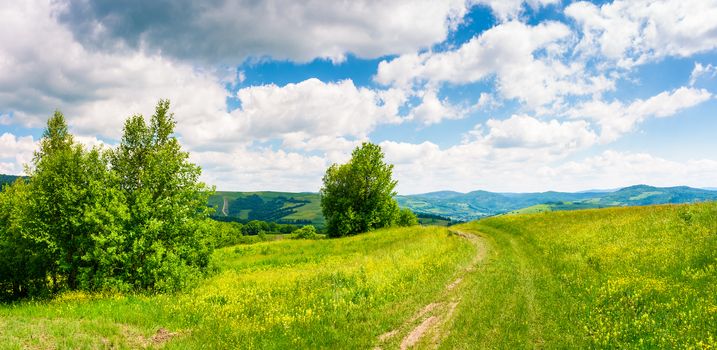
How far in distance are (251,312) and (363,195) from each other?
47.9 m

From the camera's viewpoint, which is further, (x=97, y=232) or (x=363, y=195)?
(x=363, y=195)

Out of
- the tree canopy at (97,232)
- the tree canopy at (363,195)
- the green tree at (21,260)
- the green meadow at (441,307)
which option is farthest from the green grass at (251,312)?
the tree canopy at (363,195)

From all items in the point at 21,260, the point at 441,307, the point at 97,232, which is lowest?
A: the point at 441,307

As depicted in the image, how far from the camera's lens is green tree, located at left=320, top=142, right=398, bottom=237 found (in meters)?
62.2

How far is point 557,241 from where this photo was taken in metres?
29.5

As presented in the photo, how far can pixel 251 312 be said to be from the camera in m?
15.5

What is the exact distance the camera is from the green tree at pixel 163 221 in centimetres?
2092

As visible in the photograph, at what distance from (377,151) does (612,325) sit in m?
51.7

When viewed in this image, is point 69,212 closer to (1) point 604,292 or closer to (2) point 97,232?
(2) point 97,232

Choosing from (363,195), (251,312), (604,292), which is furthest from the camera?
(363,195)

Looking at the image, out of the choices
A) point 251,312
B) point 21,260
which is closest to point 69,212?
point 21,260

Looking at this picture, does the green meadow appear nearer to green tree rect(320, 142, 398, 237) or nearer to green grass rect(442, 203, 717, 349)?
green grass rect(442, 203, 717, 349)

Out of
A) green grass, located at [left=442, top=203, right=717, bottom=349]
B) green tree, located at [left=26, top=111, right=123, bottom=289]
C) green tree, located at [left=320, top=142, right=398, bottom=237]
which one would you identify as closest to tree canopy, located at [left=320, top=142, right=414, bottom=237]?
green tree, located at [left=320, top=142, right=398, bottom=237]

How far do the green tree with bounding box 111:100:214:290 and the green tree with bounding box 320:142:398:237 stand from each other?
37.1 m
